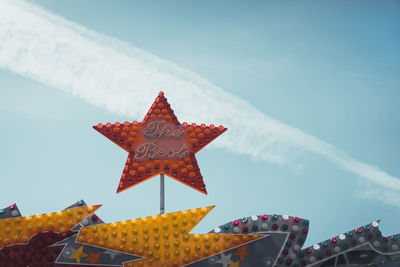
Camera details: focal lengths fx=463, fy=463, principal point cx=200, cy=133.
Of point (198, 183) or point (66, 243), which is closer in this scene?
point (66, 243)

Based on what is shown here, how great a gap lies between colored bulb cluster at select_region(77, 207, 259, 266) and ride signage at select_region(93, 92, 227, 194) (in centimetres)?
196

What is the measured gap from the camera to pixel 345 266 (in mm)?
12805

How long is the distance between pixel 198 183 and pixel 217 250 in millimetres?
2788

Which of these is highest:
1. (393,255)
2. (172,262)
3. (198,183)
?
(198,183)

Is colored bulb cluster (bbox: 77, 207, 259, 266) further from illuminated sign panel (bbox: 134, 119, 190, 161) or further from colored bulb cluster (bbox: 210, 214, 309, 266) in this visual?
illuminated sign panel (bbox: 134, 119, 190, 161)

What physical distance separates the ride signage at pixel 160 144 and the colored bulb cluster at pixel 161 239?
6.42ft

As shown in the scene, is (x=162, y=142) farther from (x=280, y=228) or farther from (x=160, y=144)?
(x=280, y=228)

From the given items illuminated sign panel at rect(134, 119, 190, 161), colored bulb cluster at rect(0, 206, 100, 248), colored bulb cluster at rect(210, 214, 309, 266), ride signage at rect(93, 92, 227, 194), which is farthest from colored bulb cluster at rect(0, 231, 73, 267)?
colored bulb cluster at rect(210, 214, 309, 266)

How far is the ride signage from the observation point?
579 inches

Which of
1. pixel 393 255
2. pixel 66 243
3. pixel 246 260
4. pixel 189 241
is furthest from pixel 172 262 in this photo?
pixel 393 255

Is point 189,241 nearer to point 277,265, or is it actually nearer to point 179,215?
point 179,215

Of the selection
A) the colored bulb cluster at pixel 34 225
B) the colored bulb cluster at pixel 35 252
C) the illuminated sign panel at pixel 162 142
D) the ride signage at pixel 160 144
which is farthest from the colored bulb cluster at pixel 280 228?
the colored bulb cluster at pixel 35 252

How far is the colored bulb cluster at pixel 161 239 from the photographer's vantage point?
12.3m

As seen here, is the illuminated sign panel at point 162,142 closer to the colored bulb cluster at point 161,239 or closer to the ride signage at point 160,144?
the ride signage at point 160,144
